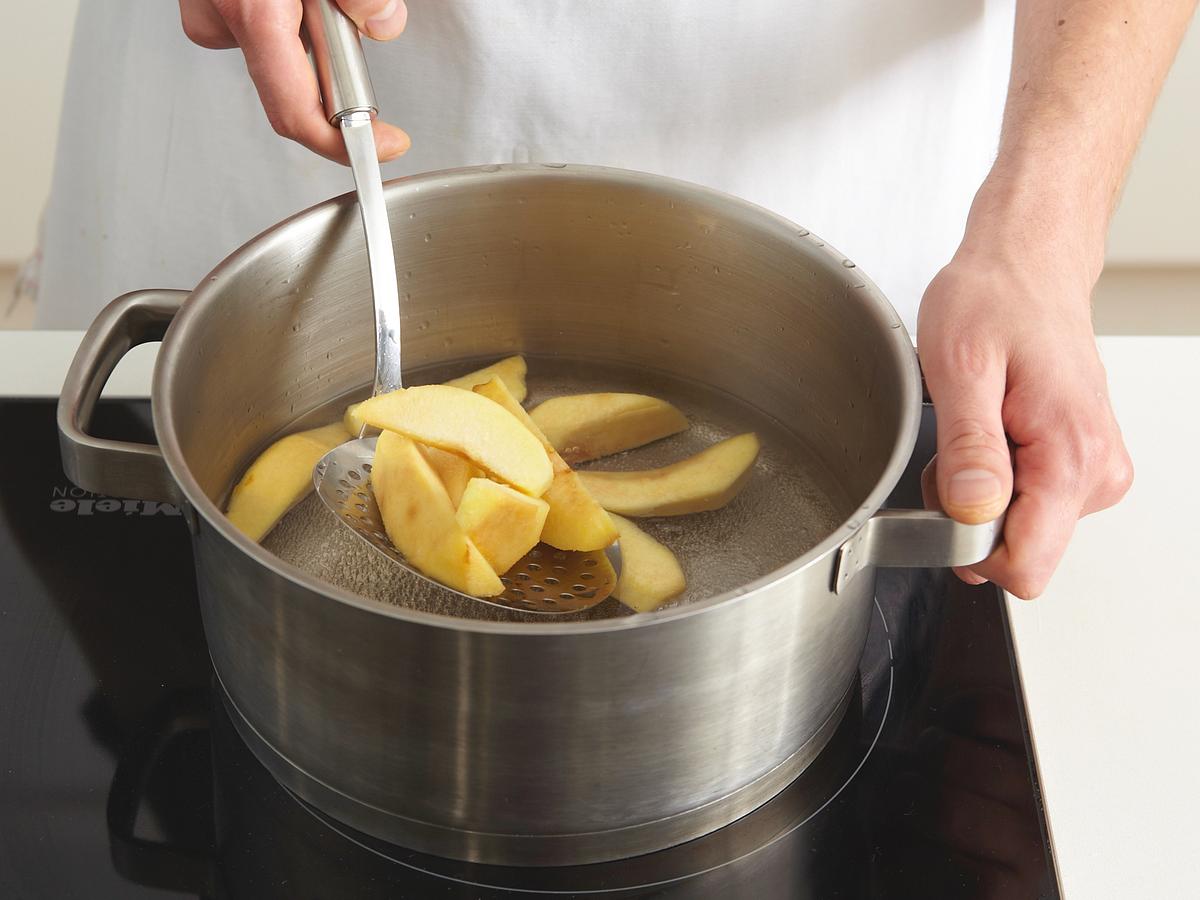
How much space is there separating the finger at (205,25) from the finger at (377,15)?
8 centimetres

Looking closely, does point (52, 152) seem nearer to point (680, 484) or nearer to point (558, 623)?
point (680, 484)

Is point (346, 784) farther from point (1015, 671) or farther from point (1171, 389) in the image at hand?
point (1171, 389)

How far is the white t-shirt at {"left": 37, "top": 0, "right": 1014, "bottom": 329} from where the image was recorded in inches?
37.0

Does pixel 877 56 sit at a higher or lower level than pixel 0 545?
higher

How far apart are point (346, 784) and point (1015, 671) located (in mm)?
376

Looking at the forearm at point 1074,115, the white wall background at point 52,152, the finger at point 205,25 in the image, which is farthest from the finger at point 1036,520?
the white wall background at point 52,152

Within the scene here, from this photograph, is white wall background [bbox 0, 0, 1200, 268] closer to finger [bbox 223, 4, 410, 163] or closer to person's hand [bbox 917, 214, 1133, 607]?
finger [bbox 223, 4, 410, 163]

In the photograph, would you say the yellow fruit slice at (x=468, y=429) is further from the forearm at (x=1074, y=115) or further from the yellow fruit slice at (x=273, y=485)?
the forearm at (x=1074, y=115)

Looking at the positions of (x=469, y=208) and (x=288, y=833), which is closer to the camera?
(x=288, y=833)

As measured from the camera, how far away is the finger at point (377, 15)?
0.76 metres

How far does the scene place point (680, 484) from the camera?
0.80 meters

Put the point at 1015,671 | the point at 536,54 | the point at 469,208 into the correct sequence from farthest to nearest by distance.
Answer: the point at 536,54, the point at 469,208, the point at 1015,671

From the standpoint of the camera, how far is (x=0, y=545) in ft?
2.49

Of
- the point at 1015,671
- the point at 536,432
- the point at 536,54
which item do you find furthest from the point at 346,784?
the point at 536,54
